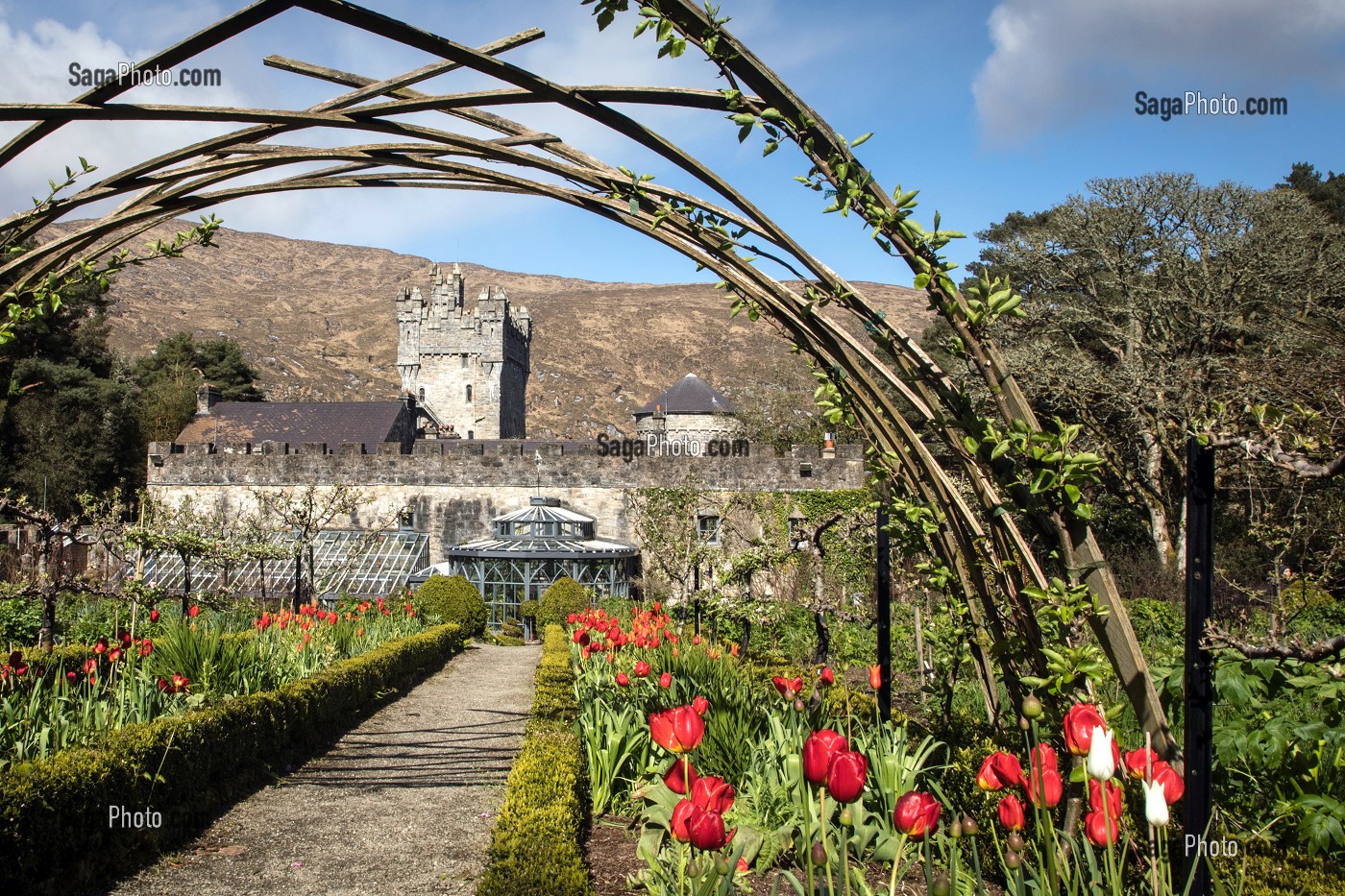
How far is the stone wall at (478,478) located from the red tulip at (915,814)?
2008 cm

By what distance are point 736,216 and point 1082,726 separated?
1.78 metres

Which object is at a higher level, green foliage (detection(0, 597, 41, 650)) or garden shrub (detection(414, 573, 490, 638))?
green foliage (detection(0, 597, 41, 650))

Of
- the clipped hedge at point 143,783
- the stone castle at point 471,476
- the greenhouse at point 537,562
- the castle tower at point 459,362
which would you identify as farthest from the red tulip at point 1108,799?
the castle tower at point 459,362

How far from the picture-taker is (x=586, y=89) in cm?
271

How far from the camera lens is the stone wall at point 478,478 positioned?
882 inches

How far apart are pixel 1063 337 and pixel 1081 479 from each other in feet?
77.9

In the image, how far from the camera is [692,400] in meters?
36.2

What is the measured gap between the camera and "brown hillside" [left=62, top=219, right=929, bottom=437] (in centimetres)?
8150

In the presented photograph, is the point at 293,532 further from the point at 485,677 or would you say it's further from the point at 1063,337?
the point at 1063,337

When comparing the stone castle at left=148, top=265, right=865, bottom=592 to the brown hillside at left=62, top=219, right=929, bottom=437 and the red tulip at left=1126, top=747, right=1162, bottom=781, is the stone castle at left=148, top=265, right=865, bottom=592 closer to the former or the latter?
the red tulip at left=1126, top=747, right=1162, bottom=781

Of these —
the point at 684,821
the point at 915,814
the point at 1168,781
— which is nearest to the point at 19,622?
the point at 684,821

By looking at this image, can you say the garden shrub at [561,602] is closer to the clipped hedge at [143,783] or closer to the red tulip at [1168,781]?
the clipped hedge at [143,783]

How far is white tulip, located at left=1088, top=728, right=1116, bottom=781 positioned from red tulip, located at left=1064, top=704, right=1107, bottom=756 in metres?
0.09

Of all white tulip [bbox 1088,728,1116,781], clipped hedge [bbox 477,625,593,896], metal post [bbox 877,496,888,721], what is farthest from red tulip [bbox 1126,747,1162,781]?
metal post [bbox 877,496,888,721]
